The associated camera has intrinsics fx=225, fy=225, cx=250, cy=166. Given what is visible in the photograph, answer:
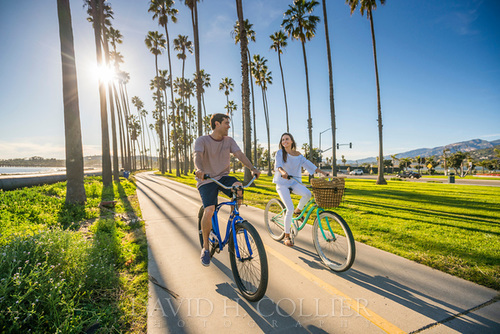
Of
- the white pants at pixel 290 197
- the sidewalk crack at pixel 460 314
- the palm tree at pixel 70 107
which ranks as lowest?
the sidewalk crack at pixel 460 314

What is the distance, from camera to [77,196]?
8188 millimetres

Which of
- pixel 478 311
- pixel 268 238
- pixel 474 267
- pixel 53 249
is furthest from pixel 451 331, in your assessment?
pixel 53 249

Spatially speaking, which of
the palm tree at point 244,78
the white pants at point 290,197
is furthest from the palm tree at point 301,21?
the white pants at point 290,197

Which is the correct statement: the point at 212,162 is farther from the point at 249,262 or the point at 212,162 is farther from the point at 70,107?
the point at 70,107

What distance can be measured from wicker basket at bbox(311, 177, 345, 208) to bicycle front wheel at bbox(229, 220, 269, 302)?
125 cm

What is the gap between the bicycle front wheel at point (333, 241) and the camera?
3.22 metres

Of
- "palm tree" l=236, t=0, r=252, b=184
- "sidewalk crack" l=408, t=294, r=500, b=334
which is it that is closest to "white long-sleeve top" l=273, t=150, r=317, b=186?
"sidewalk crack" l=408, t=294, r=500, b=334

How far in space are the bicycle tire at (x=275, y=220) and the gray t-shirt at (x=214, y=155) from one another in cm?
171

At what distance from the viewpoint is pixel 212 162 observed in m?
3.48

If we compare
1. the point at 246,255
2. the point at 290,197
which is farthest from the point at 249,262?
the point at 290,197

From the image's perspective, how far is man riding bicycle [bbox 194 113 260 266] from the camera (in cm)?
329

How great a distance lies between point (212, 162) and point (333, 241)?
7.61 ft

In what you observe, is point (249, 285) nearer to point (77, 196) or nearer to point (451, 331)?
point (451, 331)

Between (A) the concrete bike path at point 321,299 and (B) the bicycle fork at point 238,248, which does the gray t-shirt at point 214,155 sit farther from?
(A) the concrete bike path at point 321,299
